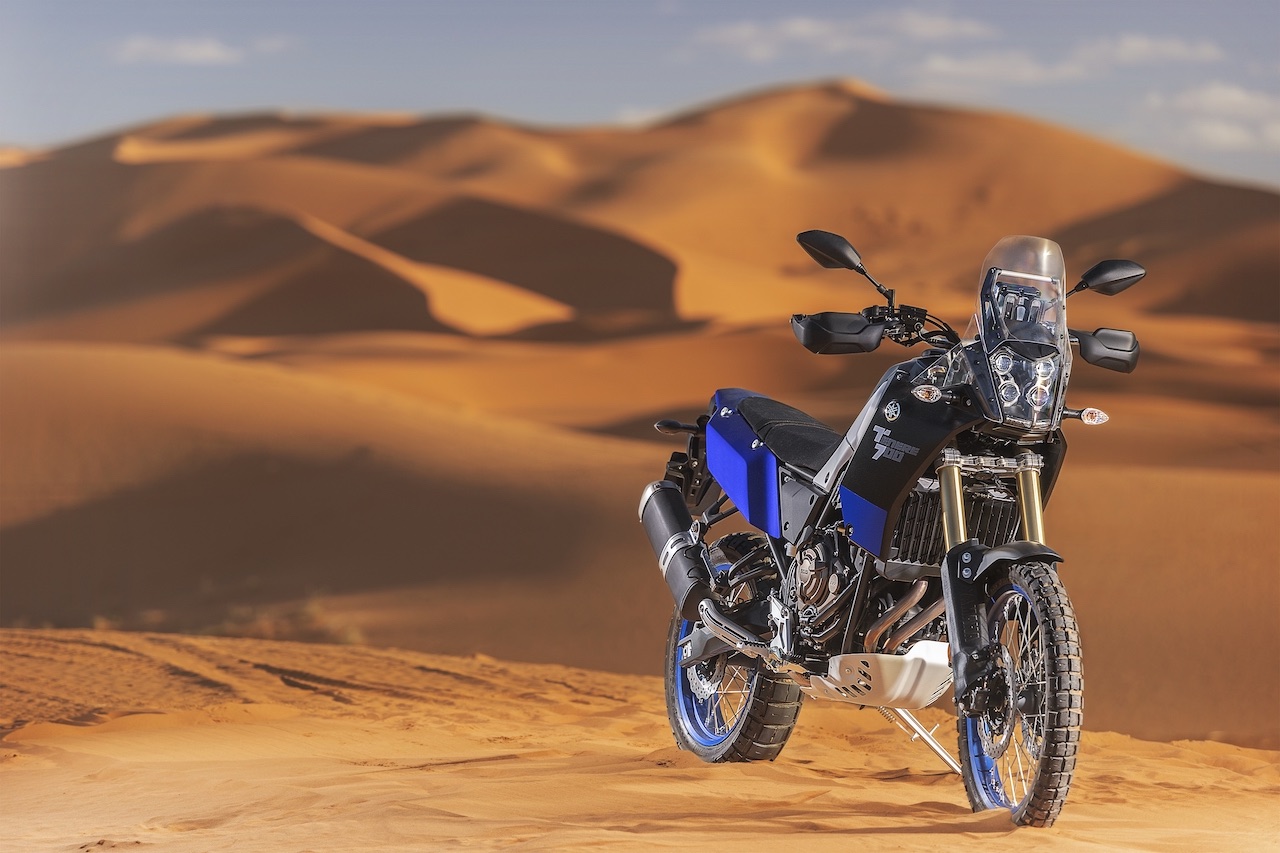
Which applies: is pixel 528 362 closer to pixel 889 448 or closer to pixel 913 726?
pixel 913 726

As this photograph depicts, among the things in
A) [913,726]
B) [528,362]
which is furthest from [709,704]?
[528,362]

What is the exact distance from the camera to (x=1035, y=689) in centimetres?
520

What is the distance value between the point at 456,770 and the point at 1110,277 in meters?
3.45

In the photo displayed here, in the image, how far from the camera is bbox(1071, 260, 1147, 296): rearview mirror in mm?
5551

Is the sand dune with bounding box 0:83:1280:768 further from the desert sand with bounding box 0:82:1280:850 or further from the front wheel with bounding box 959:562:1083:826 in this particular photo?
the front wheel with bounding box 959:562:1083:826

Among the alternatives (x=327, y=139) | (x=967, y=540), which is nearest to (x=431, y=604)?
(x=967, y=540)

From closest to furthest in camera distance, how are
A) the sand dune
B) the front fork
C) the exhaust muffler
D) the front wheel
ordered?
the front wheel < the front fork < the exhaust muffler < the sand dune

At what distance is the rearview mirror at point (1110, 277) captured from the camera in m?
5.55

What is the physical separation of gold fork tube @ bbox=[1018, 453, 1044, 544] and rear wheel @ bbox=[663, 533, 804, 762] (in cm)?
151

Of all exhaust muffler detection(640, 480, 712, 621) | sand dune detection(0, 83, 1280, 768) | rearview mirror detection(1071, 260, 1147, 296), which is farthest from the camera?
sand dune detection(0, 83, 1280, 768)

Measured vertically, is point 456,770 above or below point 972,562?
below

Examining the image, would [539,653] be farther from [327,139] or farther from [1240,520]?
[327,139]

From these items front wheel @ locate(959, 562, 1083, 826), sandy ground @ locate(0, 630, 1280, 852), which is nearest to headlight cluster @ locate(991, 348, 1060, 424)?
front wheel @ locate(959, 562, 1083, 826)

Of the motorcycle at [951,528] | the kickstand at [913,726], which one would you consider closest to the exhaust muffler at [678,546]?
the motorcycle at [951,528]
